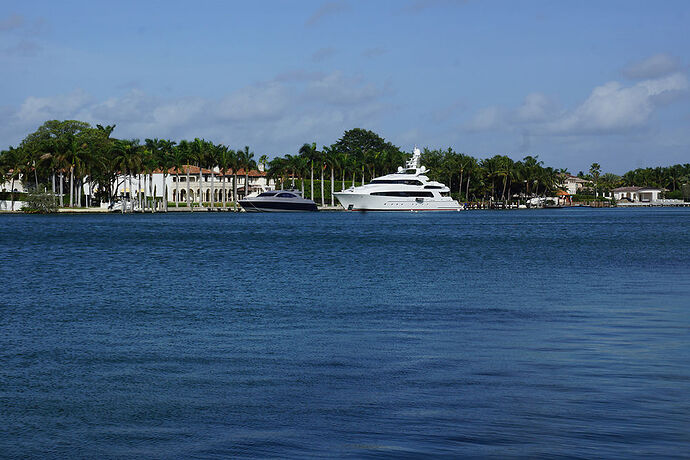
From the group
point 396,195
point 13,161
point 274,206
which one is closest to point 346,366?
point 13,161

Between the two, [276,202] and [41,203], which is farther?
[276,202]

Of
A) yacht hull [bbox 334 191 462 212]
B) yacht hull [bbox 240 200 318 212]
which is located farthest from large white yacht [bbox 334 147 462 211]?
yacht hull [bbox 240 200 318 212]

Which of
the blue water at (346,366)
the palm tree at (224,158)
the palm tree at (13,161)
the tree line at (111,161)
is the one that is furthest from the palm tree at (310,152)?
the blue water at (346,366)

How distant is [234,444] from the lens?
11.3 metres

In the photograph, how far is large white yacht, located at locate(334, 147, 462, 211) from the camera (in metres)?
162

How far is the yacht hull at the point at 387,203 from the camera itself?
535 ft

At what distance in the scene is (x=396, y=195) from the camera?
16275 cm

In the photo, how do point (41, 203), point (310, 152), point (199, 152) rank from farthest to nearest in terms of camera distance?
point (310, 152) < point (199, 152) < point (41, 203)

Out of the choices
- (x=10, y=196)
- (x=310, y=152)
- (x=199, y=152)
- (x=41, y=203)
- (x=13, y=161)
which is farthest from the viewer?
(x=310, y=152)

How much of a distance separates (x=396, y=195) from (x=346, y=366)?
14667cm

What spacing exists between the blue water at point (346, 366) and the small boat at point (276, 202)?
125 meters

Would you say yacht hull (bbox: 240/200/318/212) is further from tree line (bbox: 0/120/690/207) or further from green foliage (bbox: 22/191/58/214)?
green foliage (bbox: 22/191/58/214)

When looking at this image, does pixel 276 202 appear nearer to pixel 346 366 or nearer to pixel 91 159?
pixel 91 159

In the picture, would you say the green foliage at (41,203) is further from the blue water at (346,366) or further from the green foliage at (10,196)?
the blue water at (346,366)
